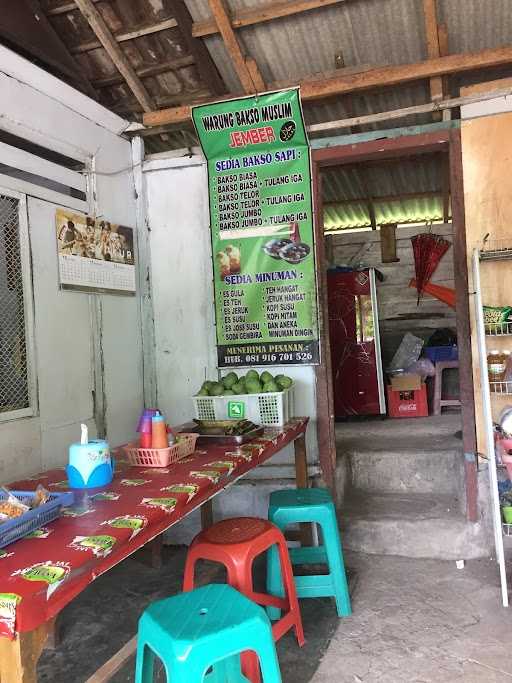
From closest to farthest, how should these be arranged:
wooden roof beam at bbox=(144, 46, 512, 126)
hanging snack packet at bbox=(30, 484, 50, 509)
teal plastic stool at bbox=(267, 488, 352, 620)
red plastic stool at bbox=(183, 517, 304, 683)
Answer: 1. hanging snack packet at bbox=(30, 484, 50, 509)
2. red plastic stool at bbox=(183, 517, 304, 683)
3. teal plastic stool at bbox=(267, 488, 352, 620)
4. wooden roof beam at bbox=(144, 46, 512, 126)

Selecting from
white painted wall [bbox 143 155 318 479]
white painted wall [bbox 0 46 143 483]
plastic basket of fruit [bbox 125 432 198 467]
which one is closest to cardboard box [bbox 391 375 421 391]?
white painted wall [bbox 143 155 318 479]

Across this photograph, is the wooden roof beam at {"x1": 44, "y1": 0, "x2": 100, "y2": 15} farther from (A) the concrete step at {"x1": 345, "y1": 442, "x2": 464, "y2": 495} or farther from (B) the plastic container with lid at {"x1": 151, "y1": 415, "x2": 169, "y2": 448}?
(A) the concrete step at {"x1": 345, "y1": 442, "x2": 464, "y2": 495}

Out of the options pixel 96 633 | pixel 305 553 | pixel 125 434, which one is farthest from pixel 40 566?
pixel 125 434

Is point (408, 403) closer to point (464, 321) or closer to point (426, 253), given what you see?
point (426, 253)

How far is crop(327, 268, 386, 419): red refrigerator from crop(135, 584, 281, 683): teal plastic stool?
4320 mm

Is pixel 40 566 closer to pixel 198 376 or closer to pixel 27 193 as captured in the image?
pixel 27 193

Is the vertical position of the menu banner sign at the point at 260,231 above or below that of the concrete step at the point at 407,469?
above

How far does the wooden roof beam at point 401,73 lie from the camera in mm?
3691

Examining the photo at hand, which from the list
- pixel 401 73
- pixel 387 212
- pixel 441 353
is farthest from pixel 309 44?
pixel 387 212

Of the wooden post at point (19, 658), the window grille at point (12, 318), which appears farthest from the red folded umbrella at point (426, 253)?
the wooden post at point (19, 658)

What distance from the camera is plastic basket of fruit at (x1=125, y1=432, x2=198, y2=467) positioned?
263 centimetres

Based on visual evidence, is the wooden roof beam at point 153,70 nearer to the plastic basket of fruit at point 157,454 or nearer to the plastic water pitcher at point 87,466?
the plastic basket of fruit at point 157,454

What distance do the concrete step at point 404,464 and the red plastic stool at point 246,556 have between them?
6.11 feet

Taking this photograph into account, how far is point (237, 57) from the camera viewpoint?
3.88 m
